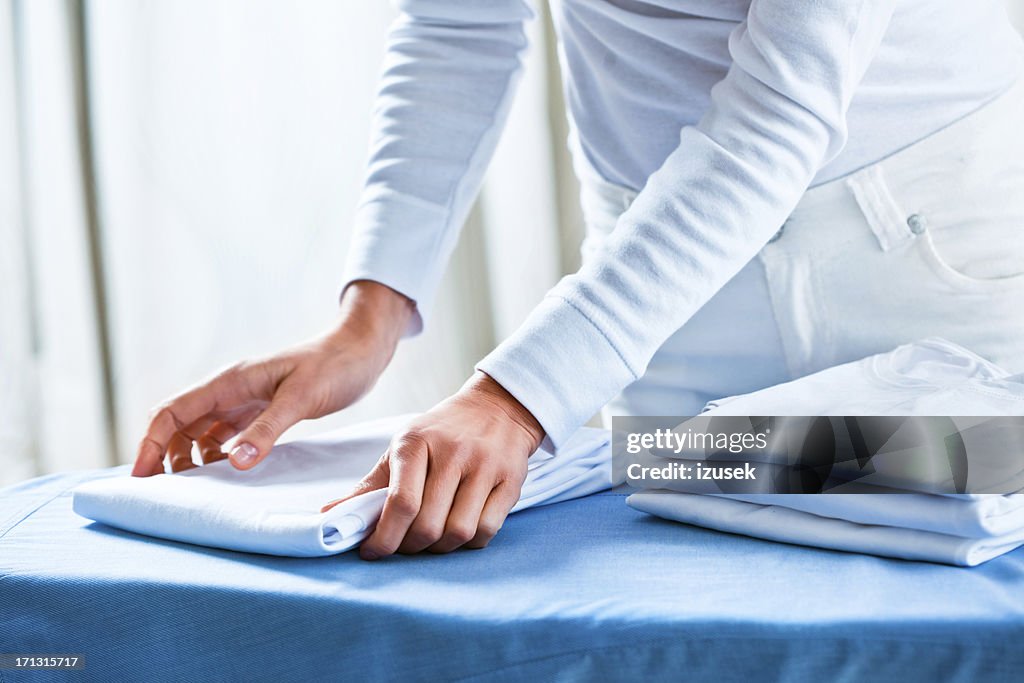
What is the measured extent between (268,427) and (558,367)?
28 cm

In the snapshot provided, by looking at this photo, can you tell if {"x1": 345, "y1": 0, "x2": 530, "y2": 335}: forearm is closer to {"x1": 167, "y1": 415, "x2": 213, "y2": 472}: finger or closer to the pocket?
{"x1": 167, "y1": 415, "x2": 213, "y2": 472}: finger

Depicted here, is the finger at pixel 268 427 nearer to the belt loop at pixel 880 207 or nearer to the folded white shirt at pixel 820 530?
the folded white shirt at pixel 820 530

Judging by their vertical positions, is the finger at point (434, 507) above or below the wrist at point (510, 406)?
below

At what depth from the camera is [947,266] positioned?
0.73 m

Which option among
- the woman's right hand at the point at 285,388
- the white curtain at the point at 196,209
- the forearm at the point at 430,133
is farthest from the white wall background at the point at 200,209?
the woman's right hand at the point at 285,388

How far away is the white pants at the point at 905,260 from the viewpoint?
28.9 inches

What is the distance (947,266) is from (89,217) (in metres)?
1.67

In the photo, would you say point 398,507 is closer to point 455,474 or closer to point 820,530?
point 455,474

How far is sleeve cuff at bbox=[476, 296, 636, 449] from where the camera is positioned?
2.00 ft

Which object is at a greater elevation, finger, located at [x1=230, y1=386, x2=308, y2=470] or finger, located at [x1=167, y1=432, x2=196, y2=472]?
finger, located at [x1=230, y1=386, x2=308, y2=470]

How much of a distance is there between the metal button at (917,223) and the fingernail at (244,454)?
0.54 m

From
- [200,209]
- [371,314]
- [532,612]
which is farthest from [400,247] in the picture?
[200,209]

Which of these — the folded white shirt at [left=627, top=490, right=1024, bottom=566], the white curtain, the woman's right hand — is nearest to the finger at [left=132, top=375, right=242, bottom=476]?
the woman's right hand

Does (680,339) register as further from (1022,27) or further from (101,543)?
(1022,27)
